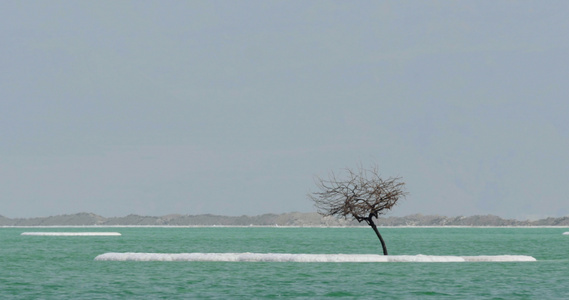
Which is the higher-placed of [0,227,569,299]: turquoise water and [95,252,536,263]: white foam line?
[95,252,536,263]: white foam line

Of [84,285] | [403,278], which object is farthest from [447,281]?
[84,285]

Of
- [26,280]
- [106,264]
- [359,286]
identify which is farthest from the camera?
[106,264]

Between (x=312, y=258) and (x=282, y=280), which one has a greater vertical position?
(x=312, y=258)

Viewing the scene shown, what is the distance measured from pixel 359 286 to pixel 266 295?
598cm

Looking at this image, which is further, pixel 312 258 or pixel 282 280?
pixel 312 258

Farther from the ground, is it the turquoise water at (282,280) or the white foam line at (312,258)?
the white foam line at (312,258)

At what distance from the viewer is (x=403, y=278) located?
155 feet

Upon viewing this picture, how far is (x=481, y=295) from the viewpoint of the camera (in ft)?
128

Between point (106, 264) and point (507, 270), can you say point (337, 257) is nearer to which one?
point (507, 270)

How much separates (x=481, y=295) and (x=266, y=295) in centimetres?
1004

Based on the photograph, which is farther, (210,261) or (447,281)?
(210,261)

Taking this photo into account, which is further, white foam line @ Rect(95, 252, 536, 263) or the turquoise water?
white foam line @ Rect(95, 252, 536, 263)

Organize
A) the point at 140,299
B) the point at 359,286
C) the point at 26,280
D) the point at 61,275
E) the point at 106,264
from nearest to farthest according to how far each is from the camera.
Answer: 1. the point at 140,299
2. the point at 359,286
3. the point at 26,280
4. the point at 61,275
5. the point at 106,264

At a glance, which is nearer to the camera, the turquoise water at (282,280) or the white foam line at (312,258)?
the turquoise water at (282,280)
